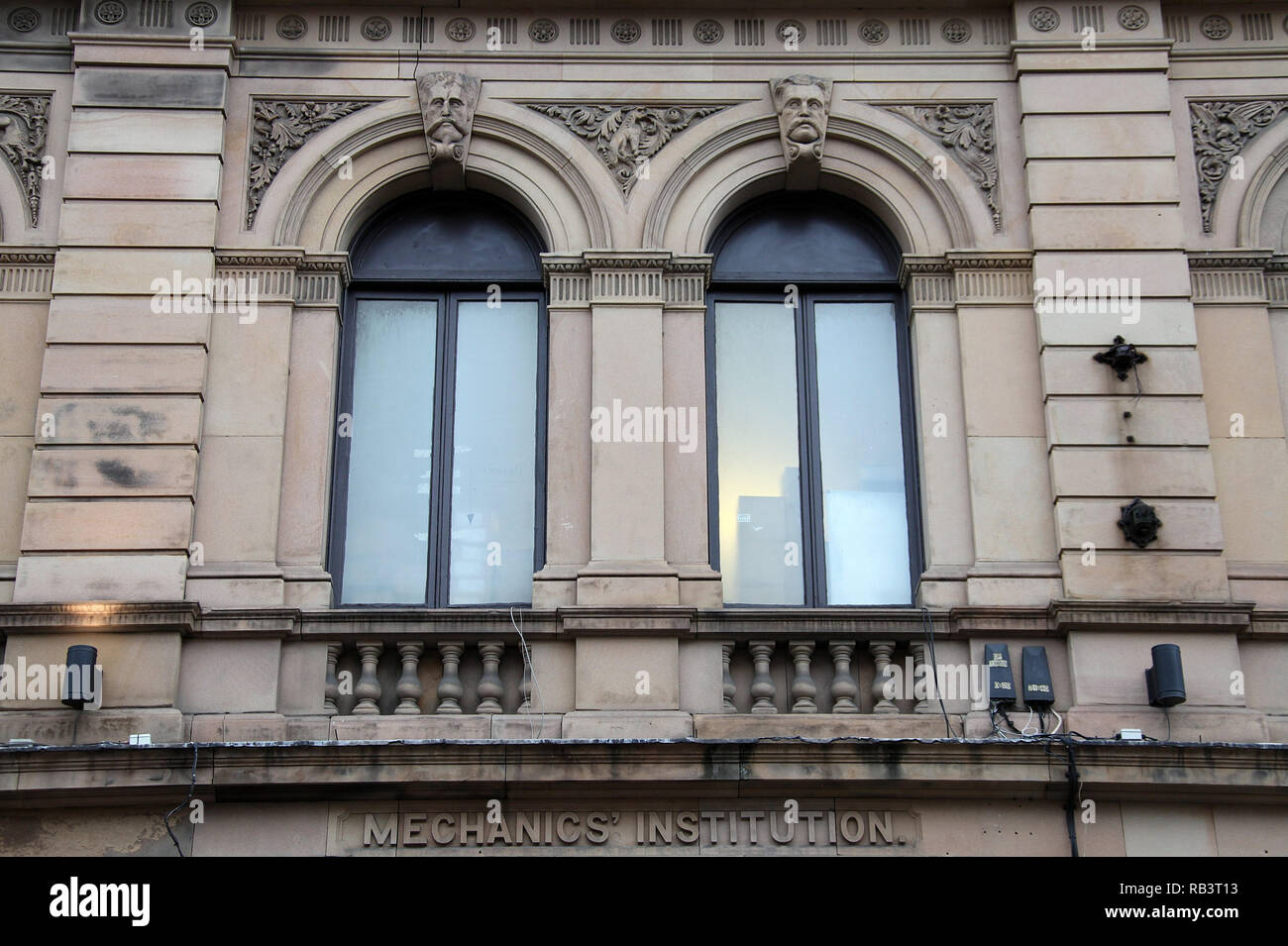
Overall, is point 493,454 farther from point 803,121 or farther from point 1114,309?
point 1114,309

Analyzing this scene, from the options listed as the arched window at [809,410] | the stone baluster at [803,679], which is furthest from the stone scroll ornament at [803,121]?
the stone baluster at [803,679]

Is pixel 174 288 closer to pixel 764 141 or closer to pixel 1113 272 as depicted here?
pixel 764 141

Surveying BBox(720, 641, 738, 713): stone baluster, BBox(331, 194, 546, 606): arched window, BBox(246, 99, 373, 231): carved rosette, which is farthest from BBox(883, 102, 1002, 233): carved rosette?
BBox(246, 99, 373, 231): carved rosette

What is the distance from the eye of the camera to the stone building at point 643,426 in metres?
14.0

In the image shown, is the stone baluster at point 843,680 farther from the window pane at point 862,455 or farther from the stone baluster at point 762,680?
the window pane at point 862,455

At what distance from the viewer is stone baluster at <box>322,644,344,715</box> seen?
48.0 feet

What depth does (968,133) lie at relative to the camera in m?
16.8

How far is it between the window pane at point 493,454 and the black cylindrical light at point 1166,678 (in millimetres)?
5181

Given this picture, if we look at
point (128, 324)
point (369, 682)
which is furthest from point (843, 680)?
point (128, 324)

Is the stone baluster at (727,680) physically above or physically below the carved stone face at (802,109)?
below

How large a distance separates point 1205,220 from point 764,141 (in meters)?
4.08

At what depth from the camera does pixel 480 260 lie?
17.0 meters

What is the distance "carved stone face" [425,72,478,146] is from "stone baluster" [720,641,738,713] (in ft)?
17.7
